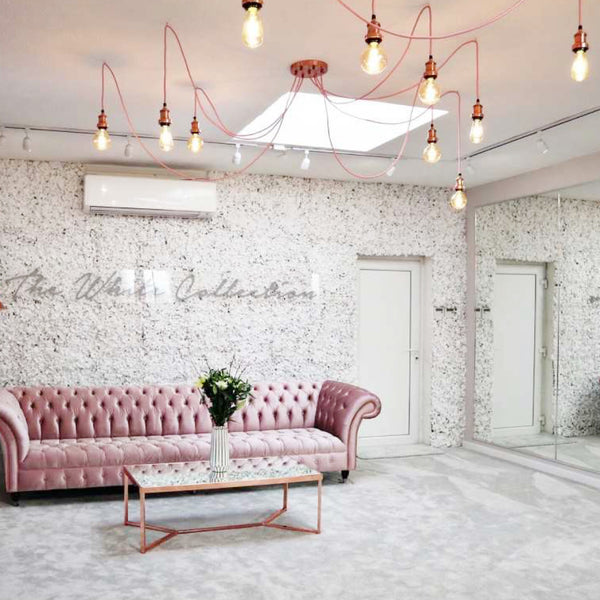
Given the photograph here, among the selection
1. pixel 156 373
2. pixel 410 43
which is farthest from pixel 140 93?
pixel 156 373

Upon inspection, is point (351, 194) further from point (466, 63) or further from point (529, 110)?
point (466, 63)

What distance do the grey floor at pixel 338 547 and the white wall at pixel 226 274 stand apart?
5.17 feet

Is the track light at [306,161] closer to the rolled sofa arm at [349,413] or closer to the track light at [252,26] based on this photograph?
the rolled sofa arm at [349,413]

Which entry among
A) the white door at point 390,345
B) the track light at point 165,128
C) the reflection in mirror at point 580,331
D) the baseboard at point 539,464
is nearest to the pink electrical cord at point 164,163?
the track light at point 165,128

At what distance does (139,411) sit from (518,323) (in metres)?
3.80

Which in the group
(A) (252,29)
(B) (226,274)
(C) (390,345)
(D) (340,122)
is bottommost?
(C) (390,345)

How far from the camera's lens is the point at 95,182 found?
643 cm

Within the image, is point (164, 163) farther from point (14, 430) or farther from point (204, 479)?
point (204, 479)

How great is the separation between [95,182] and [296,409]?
2808 mm

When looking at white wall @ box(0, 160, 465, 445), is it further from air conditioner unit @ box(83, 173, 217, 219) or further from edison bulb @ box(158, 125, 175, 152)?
edison bulb @ box(158, 125, 175, 152)

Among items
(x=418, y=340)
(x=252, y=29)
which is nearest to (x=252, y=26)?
(x=252, y=29)

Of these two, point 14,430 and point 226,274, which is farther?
point 226,274

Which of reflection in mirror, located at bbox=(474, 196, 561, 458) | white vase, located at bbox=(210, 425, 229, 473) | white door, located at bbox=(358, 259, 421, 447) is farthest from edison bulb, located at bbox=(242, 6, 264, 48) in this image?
white door, located at bbox=(358, 259, 421, 447)

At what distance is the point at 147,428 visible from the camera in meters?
6.18
